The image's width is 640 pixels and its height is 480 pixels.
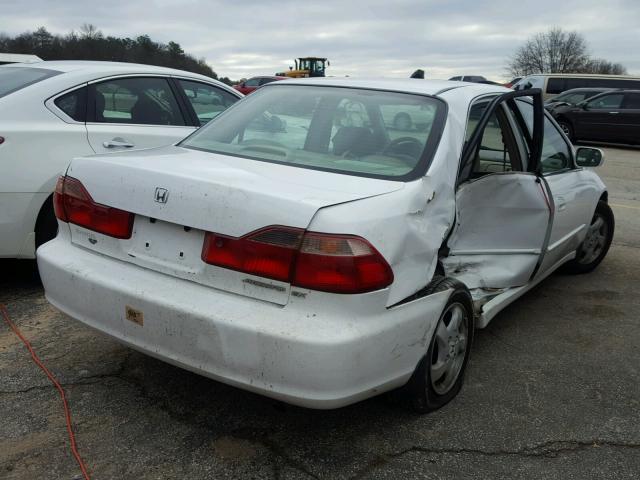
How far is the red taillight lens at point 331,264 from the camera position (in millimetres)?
2270

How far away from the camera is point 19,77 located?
4629mm

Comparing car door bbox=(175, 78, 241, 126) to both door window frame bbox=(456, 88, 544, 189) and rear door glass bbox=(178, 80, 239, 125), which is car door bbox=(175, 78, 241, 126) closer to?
rear door glass bbox=(178, 80, 239, 125)

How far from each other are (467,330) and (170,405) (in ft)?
4.75

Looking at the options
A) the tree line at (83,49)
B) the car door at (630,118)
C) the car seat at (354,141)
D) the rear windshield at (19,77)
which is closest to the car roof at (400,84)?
the car seat at (354,141)

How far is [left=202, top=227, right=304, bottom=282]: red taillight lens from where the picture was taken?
229 centimetres

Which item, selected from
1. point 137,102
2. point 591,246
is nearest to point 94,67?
point 137,102

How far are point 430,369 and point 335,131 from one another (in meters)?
1.23

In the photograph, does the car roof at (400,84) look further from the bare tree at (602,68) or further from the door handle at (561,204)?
the bare tree at (602,68)

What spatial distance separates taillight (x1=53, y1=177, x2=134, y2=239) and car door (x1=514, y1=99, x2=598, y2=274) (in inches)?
98.1

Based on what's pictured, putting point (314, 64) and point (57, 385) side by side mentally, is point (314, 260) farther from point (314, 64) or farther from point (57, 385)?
point (314, 64)

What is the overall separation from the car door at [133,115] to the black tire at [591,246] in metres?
3.32

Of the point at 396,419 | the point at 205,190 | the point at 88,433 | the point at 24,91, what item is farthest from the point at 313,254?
the point at 24,91

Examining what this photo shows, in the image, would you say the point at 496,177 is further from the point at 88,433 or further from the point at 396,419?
the point at 88,433

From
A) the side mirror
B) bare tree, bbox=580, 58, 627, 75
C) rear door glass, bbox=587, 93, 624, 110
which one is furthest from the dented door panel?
bare tree, bbox=580, 58, 627, 75
